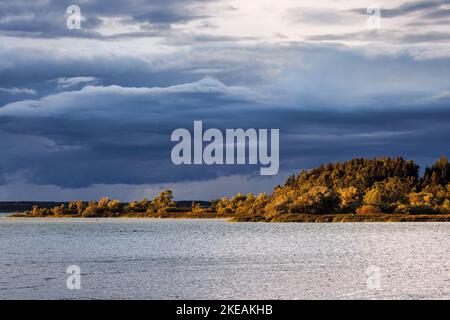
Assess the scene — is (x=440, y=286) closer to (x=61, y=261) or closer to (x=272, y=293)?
(x=272, y=293)

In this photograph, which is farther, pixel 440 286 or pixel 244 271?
pixel 244 271

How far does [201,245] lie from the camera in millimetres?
103500

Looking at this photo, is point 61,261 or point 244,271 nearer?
point 244,271

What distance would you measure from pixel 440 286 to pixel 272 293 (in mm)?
11662
